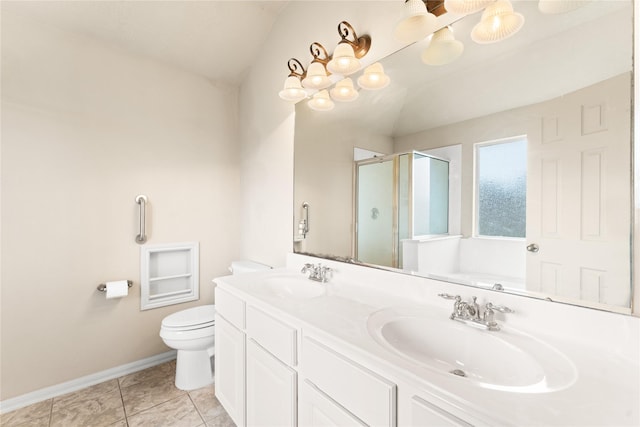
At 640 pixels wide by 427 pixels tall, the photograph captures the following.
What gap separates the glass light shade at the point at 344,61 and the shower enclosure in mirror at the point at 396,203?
51 cm

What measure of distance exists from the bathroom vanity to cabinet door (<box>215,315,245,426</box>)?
0.04ft

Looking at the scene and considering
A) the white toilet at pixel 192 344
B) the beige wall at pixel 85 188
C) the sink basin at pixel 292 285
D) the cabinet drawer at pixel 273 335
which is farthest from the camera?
the white toilet at pixel 192 344

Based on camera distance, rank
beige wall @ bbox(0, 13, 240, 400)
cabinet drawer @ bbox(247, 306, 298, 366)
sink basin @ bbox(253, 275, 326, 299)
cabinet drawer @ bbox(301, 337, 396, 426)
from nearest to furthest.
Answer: cabinet drawer @ bbox(301, 337, 396, 426) < cabinet drawer @ bbox(247, 306, 298, 366) < sink basin @ bbox(253, 275, 326, 299) < beige wall @ bbox(0, 13, 240, 400)

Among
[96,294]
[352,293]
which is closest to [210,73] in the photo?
[96,294]

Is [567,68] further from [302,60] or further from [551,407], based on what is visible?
[302,60]

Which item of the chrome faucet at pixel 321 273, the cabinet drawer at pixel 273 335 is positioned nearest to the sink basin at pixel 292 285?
the chrome faucet at pixel 321 273

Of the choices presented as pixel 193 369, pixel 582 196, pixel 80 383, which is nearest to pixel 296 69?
pixel 582 196

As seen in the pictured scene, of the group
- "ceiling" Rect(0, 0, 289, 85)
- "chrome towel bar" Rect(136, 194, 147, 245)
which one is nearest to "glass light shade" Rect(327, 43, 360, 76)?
"ceiling" Rect(0, 0, 289, 85)

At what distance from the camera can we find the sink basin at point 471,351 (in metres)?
0.72

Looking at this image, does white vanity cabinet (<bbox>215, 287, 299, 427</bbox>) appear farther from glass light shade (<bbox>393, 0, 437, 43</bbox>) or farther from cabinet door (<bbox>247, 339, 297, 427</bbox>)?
glass light shade (<bbox>393, 0, 437, 43</bbox>)

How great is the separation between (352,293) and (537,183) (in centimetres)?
88

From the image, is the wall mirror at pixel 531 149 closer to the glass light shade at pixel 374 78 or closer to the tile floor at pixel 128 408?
the glass light shade at pixel 374 78

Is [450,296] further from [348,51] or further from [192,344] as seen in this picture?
[192,344]

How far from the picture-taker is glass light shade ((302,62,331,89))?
1.71 m
